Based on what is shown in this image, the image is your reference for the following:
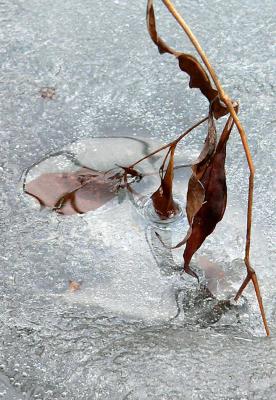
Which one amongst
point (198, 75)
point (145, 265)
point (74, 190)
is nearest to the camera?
point (198, 75)

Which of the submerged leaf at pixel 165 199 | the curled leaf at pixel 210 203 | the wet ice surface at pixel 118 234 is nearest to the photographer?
the wet ice surface at pixel 118 234

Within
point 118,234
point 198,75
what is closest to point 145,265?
point 118,234

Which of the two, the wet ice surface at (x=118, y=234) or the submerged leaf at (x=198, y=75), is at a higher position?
the submerged leaf at (x=198, y=75)

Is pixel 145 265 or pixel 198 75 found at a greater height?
pixel 198 75

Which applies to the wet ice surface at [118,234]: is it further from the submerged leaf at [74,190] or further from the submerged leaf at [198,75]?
the submerged leaf at [198,75]

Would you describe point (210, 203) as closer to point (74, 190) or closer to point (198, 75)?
point (198, 75)

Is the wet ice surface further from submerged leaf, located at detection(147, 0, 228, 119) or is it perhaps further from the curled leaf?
submerged leaf, located at detection(147, 0, 228, 119)

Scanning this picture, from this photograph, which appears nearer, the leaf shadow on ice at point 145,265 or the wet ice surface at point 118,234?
the wet ice surface at point 118,234

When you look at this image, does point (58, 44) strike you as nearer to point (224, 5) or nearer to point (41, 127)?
point (41, 127)

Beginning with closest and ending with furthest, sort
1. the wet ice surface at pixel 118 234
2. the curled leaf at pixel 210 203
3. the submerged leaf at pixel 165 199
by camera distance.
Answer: the wet ice surface at pixel 118 234 → the curled leaf at pixel 210 203 → the submerged leaf at pixel 165 199

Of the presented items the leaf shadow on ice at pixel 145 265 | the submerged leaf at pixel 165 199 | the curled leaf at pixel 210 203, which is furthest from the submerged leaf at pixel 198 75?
the leaf shadow on ice at pixel 145 265
